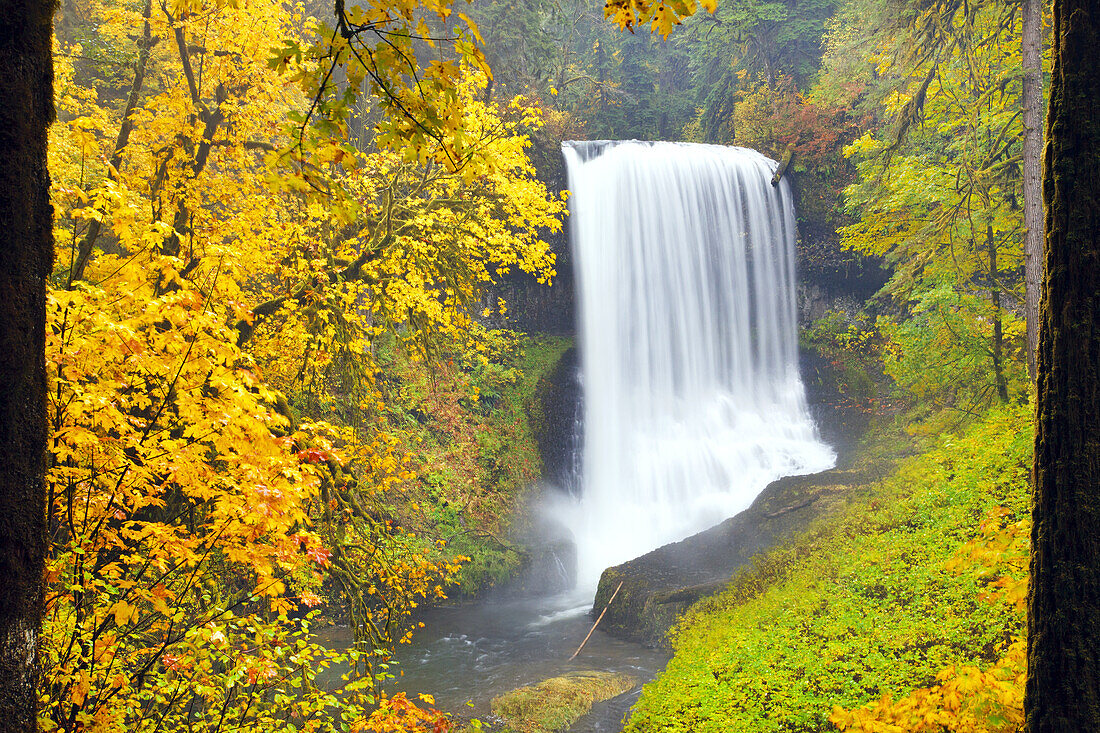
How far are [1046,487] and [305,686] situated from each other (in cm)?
429

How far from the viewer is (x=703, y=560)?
11.3m

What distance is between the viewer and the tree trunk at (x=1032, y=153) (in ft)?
26.3

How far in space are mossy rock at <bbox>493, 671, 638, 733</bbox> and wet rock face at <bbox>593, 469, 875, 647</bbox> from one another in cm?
150

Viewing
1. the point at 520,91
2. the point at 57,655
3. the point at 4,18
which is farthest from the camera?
the point at 520,91

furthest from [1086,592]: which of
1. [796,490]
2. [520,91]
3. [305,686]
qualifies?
[520,91]

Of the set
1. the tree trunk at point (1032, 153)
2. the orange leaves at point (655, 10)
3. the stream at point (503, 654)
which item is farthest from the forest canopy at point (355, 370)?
the stream at point (503, 654)

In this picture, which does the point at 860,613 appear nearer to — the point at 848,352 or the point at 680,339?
the point at 680,339

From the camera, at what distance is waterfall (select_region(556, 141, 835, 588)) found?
58.7ft

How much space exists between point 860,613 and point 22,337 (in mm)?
8147

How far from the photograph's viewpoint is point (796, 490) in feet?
40.2

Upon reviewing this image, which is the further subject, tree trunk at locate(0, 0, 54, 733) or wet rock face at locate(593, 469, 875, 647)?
wet rock face at locate(593, 469, 875, 647)

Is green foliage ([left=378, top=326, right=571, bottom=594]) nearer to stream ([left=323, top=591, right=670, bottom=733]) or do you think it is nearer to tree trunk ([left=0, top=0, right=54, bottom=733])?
stream ([left=323, top=591, right=670, bottom=733])

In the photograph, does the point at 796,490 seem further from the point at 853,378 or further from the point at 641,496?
the point at 853,378

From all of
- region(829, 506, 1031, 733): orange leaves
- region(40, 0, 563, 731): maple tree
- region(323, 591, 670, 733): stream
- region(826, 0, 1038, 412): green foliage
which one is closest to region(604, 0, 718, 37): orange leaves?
region(40, 0, 563, 731): maple tree
